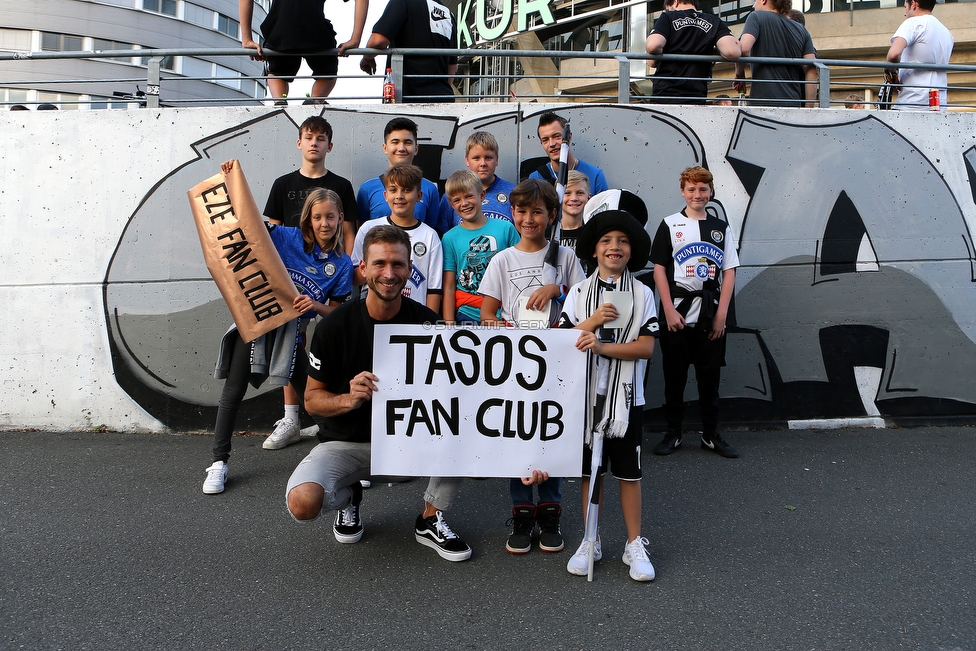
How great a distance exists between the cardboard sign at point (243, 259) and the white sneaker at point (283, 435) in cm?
143

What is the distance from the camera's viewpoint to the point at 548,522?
3752 mm

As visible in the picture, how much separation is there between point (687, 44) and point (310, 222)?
428 centimetres

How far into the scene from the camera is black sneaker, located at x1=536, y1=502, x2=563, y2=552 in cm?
371

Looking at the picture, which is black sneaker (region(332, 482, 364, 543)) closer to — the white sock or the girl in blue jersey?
the girl in blue jersey

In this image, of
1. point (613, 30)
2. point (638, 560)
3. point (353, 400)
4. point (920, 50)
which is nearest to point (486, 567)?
point (638, 560)

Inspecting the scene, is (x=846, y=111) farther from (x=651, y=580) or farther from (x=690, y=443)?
(x=651, y=580)

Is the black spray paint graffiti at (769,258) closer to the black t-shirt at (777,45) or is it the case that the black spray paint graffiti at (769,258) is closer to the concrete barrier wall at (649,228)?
the concrete barrier wall at (649,228)

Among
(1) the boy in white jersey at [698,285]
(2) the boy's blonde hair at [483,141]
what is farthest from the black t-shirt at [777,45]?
(2) the boy's blonde hair at [483,141]

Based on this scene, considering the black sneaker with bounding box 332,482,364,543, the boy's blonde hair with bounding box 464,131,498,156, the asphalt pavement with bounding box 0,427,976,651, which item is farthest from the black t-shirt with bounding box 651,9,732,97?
the black sneaker with bounding box 332,482,364,543

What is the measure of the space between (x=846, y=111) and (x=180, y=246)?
19.7ft

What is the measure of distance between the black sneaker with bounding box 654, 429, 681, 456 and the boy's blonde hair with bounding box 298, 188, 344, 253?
2.76 meters

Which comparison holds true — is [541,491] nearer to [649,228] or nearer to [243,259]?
[243,259]

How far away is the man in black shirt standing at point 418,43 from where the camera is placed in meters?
6.60

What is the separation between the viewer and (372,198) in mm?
5754
